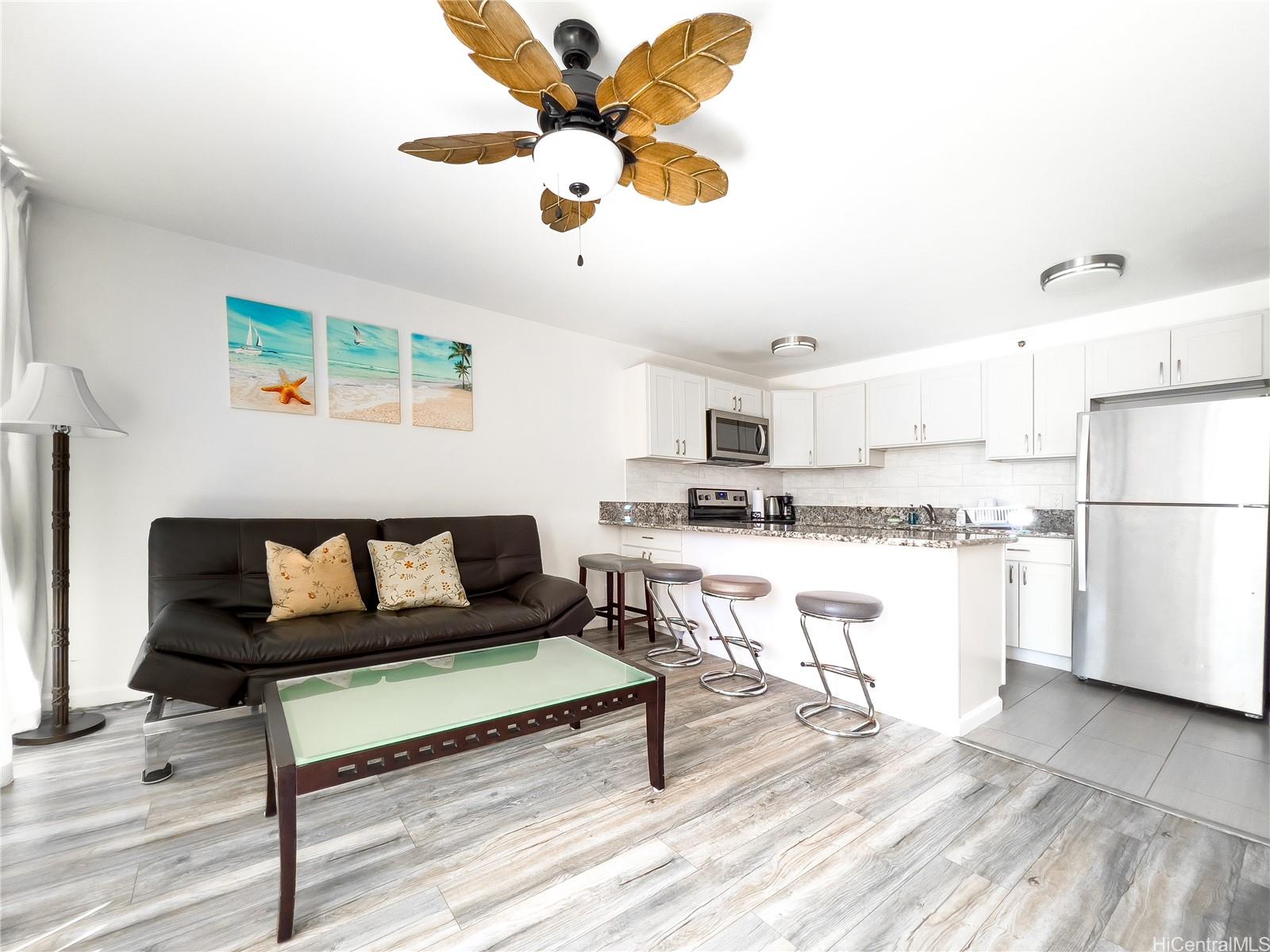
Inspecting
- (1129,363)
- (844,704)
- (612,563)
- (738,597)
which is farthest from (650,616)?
(1129,363)

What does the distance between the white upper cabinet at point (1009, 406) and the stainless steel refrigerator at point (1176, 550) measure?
0.71 meters

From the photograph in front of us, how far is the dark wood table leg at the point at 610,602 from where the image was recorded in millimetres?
4093

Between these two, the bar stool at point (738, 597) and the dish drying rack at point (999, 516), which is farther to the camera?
the dish drying rack at point (999, 516)

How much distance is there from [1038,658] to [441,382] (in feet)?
15.4

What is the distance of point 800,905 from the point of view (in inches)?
55.5

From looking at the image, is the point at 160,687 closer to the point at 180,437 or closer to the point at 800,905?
the point at 180,437

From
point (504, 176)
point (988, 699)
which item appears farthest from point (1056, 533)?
point (504, 176)

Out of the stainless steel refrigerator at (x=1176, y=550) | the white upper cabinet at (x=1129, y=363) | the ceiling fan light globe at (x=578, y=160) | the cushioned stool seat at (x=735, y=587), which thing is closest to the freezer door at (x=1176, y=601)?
the stainless steel refrigerator at (x=1176, y=550)

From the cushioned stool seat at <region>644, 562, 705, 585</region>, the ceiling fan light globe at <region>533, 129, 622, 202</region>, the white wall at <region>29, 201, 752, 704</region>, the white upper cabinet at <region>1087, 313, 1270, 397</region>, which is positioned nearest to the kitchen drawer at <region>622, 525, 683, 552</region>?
the cushioned stool seat at <region>644, 562, 705, 585</region>

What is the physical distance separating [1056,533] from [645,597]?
10.0ft

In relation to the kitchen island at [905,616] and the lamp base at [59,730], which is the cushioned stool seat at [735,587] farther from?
the lamp base at [59,730]

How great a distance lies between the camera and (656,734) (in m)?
1.93

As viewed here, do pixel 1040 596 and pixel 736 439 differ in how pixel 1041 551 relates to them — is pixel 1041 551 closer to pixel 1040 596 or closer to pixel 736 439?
pixel 1040 596

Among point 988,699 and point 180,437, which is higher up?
point 180,437
